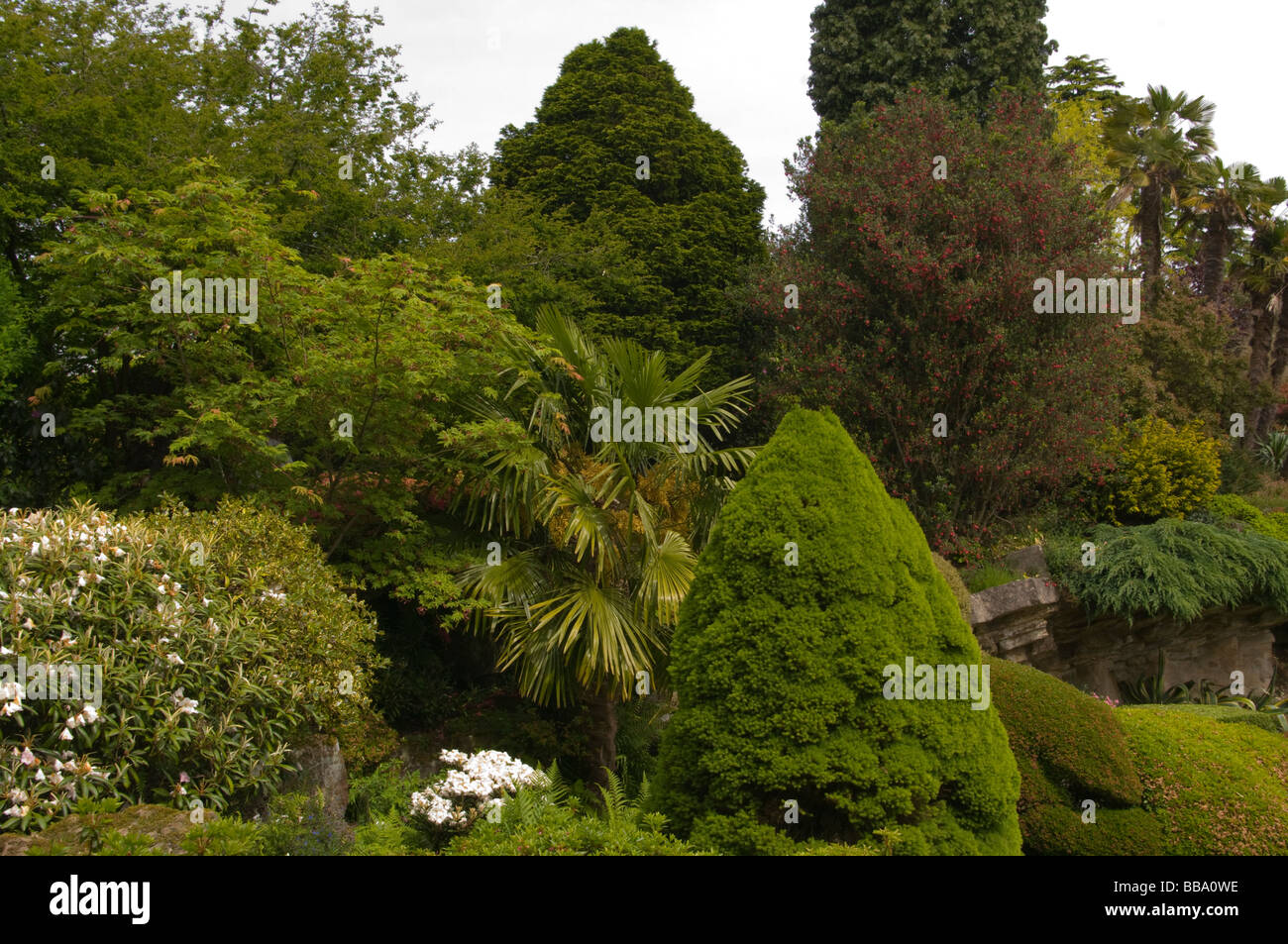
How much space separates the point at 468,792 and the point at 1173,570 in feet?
35.0

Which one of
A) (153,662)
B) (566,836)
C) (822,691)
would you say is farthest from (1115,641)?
(153,662)

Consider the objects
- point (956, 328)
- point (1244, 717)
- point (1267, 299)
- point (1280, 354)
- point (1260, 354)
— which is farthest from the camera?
point (1280, 354)

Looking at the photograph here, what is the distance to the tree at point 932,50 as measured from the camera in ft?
65.0

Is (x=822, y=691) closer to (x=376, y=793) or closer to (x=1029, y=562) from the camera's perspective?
(x=376, y=793)

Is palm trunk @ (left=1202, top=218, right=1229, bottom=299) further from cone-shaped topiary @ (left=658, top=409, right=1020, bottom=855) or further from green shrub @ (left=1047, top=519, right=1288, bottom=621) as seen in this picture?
cone-shaped topiary @ (left=658, top=409, right=1020, bottom=855)

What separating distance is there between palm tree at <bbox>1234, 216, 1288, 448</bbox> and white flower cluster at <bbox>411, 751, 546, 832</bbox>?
20.7 m

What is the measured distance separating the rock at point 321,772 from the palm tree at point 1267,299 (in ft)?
69.8

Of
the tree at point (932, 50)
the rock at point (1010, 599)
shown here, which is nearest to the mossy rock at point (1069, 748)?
the rock at point (1010, 599)

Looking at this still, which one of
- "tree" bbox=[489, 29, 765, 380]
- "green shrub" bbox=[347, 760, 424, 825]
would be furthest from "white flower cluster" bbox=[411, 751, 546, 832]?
"tree" bbox=[489, 29, 765, 380]

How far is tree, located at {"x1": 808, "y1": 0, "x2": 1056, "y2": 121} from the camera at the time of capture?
19812mm

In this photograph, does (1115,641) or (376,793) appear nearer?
(376,793)

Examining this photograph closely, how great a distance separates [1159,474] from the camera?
48.4 ft

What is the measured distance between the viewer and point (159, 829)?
4719mm
